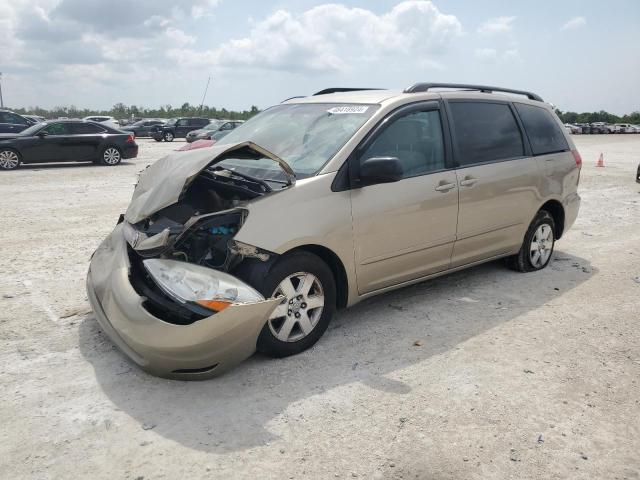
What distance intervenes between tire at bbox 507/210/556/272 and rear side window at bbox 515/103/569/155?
0.69 meters

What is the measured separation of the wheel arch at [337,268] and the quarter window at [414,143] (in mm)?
802

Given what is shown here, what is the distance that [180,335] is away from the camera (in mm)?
3213

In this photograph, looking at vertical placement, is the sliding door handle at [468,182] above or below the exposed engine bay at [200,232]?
above

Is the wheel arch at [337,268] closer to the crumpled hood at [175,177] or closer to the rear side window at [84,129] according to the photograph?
the crumpled hood at [175,177]

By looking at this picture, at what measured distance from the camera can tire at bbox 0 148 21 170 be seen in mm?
15867

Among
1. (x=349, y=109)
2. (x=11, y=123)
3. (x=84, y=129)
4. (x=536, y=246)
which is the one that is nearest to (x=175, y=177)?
(x=349, y=109)

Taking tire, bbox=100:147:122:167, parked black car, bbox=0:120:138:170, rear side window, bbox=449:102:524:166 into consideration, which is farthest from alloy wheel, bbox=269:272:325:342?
tire, bbox=100:147:122:167

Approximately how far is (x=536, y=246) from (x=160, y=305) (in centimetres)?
414

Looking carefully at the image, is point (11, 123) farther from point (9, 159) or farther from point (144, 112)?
point (144, 112)

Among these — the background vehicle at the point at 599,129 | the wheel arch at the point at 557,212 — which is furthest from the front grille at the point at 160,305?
the background vehicle at the point at 599,129

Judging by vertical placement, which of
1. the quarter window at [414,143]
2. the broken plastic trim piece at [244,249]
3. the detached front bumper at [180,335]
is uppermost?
the quarter window at [414,143]

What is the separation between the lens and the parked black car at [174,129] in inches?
1359

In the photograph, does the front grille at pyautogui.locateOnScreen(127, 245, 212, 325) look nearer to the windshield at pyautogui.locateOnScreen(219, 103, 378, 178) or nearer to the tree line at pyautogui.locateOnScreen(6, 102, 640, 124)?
the windshield at pyautogui.locateOnScreen(219, 103, 378, 178)

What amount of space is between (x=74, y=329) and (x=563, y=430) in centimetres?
344
